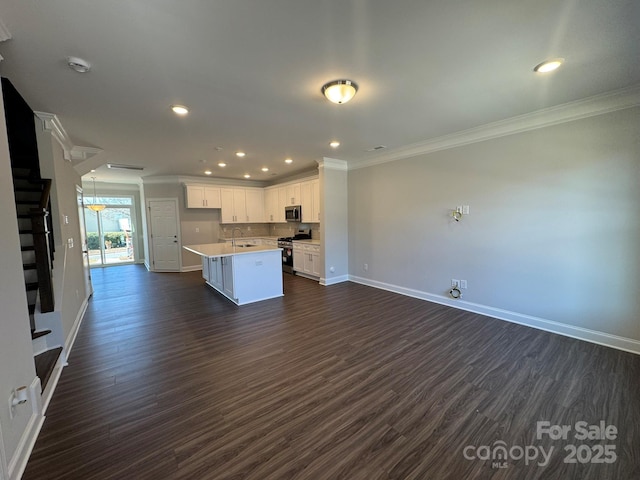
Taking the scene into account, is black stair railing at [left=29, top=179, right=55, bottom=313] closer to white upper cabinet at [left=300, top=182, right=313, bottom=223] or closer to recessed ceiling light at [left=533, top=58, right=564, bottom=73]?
white upper cabinet at [left=300, top=182, right=313, bottom=223]

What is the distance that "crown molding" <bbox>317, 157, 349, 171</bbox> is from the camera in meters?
5.31

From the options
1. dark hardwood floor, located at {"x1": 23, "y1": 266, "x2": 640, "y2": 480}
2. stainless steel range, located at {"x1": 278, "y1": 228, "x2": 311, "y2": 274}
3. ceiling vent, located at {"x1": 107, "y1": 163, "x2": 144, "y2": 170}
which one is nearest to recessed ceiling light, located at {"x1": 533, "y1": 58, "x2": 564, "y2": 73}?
dark hardwood floor, located at {"x1": 23, "y1": 266, "x2": 640, "y2": 480}

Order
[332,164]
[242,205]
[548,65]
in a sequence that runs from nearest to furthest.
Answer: [548,65] < [332,164] < [242,205]

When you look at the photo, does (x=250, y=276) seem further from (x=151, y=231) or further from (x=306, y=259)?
(x=151, y=231)

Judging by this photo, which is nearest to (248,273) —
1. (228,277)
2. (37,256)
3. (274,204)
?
(228,277)

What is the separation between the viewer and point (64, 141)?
362cm

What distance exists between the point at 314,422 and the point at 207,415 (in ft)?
2.65

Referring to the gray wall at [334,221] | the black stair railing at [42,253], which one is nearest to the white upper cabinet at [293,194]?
the gray wall at [334,221]

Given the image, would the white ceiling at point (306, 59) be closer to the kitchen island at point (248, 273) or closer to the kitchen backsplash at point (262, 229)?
the kitchen island at point (248, 273)

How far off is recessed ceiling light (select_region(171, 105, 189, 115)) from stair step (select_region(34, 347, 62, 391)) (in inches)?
107

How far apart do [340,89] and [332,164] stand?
3107 millimetres

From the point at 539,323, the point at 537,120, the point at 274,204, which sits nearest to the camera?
the point at 537,120

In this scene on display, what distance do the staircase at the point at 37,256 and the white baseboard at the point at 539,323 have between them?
15.5ft

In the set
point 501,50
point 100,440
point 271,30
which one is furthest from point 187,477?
point 501,50
